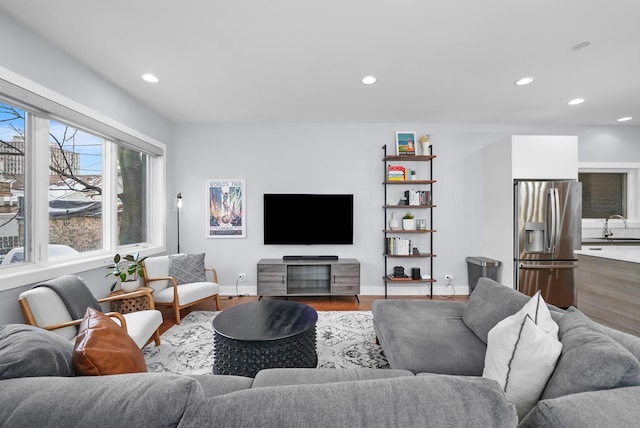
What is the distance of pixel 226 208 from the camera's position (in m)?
4.11

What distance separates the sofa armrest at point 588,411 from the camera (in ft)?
2.32

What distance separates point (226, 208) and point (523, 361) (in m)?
3.84

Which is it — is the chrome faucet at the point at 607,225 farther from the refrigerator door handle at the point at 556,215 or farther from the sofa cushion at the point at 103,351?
the sofa cushion at the point at 103,351

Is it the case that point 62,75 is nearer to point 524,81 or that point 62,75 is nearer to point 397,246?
point 397,246

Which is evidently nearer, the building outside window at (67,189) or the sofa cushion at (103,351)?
the sofa cushion at (103,351)

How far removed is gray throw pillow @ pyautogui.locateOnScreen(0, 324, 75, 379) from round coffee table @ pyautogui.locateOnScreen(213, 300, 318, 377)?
0.86m

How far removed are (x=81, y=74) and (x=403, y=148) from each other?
3.78m

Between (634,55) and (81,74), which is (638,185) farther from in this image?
(81,74)

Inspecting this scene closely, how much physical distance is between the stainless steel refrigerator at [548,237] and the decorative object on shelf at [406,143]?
4.75ft

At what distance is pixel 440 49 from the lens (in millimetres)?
2309

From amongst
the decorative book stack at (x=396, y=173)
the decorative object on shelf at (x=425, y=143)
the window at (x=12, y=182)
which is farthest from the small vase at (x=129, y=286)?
the decorative object on shelf at (x=425, y=143)

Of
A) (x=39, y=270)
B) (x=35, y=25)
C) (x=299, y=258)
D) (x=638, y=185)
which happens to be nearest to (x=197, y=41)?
(x=35, y=25)

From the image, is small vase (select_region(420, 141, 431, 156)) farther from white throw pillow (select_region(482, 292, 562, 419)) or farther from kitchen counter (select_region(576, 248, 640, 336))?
white throw pillow (select_region(482, 292, 562, 419))

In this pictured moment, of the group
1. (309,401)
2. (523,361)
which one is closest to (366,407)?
(309,401)
